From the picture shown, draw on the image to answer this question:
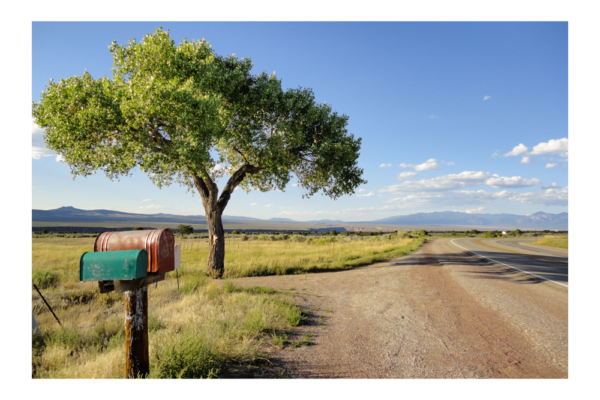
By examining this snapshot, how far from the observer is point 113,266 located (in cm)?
324

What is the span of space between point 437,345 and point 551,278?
9.18 m

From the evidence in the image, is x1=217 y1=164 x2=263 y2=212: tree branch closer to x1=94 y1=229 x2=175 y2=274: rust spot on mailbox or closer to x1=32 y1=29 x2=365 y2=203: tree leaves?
x1=32 y1=29 x2=365 y2=203: tree leaves

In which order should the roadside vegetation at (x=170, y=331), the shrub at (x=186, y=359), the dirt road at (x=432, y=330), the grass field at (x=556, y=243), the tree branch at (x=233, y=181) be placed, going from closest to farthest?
the shrub at (x=186, y=359) → the roadside vegetation at (x=170, y=331) → the dirt road at (x=432, y=330) → the tree branch at (x=233, y=181) → the grass field at (x=556, y=243)

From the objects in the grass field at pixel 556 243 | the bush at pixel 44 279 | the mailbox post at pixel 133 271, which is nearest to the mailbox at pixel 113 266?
the mailbox post at pixel 133 271

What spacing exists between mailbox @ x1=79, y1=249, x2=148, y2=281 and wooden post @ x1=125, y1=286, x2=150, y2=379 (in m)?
0.41

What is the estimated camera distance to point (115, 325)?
6.21 meters

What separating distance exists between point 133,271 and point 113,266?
10.6 inches

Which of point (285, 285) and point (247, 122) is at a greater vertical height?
point (247, 122)

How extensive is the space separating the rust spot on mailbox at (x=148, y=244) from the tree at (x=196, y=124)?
677 centimetres

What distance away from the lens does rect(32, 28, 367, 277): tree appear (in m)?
10.1

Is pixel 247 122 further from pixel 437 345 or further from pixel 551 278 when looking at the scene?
pixel 551 278

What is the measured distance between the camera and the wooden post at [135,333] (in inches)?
139


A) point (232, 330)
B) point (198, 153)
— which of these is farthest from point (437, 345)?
point (198, 153)

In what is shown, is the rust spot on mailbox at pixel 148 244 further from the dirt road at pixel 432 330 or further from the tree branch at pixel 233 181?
the tree branch at pixel 233 181
